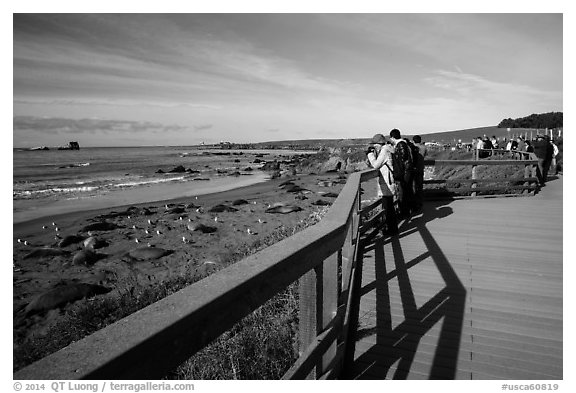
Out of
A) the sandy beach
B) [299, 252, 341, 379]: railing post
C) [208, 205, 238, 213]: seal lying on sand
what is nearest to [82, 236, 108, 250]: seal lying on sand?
the sandy beach

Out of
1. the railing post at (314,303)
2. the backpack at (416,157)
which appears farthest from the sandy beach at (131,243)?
the railing post at (314,303)

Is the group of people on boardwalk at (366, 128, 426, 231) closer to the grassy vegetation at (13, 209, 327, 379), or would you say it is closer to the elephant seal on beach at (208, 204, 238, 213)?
the grassy vegetation at (13, 209, 327, 379)

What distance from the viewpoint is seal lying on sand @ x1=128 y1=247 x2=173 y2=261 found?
35.0 feet

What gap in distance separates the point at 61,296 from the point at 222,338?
4.93m

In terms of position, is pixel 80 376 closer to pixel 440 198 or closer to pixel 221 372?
pixel 221 372

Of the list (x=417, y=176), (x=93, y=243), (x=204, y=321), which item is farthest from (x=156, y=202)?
(x=204, y=321)

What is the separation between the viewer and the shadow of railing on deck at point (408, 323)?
3.04m

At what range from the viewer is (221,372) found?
155 inches

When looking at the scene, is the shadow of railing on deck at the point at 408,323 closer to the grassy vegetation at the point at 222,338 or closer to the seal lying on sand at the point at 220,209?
the grassy vegetation at the point at 222,338

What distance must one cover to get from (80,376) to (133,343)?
129mm

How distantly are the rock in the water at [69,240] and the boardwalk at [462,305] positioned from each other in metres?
10.5

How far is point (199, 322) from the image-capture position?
111 cm

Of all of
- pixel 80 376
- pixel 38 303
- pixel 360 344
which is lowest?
pixel 38 303
